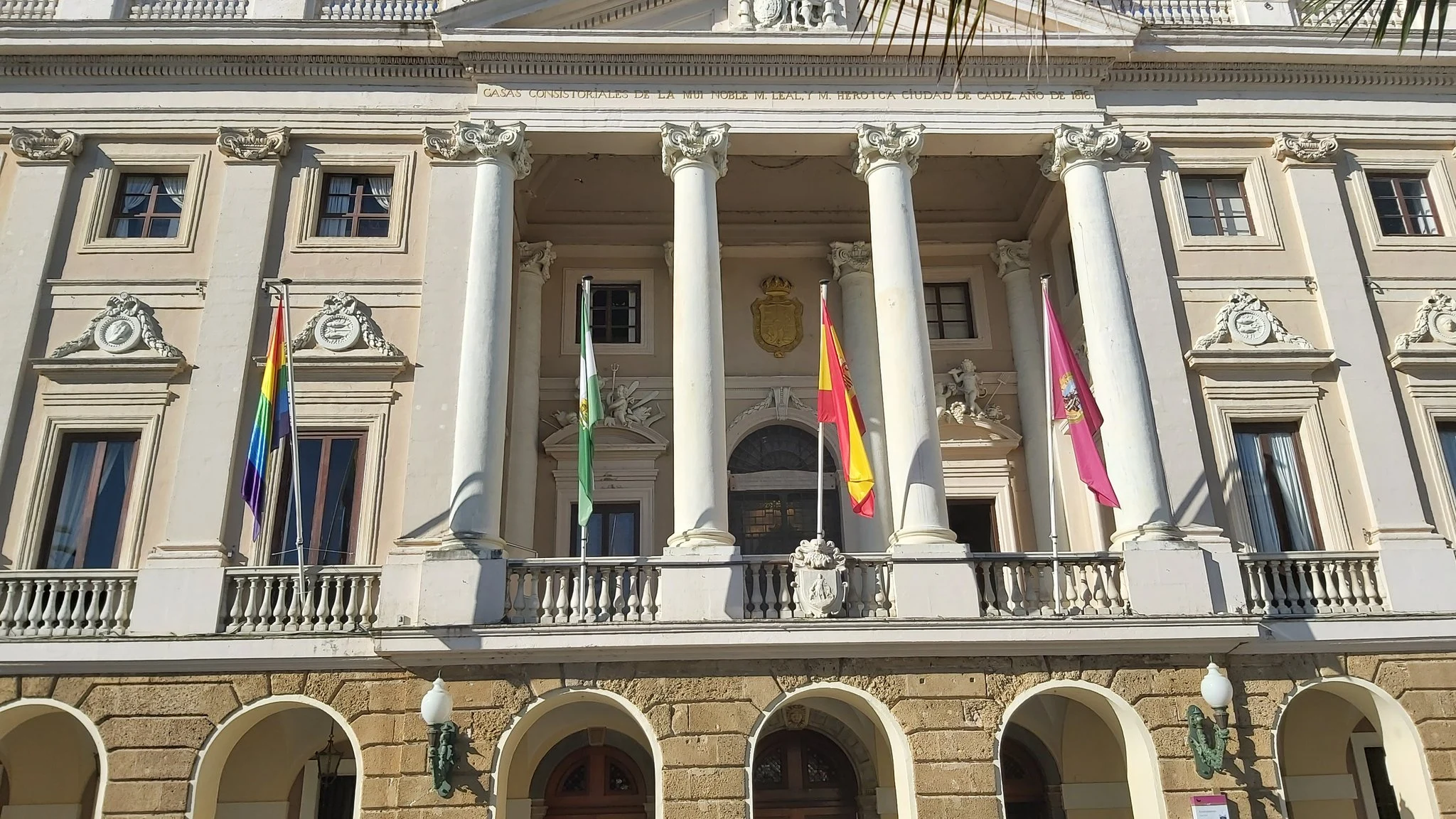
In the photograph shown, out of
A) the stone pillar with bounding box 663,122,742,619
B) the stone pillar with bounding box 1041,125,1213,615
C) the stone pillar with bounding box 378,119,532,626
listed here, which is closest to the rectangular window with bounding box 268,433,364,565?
the stone pillar with bounding box 378,119,532,626

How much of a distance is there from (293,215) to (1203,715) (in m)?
15.0

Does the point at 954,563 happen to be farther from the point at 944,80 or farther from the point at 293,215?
the point at 293,215

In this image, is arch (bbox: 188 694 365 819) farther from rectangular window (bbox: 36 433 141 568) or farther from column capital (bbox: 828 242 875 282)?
column capital (bbox: 828 242 875 282)

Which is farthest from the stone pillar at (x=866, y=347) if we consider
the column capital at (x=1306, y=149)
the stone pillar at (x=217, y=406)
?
the stone pillar at (x=217, y=406)

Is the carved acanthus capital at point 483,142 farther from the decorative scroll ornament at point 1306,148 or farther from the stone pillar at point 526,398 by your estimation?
the decorative scroll ornament at point 1306,148

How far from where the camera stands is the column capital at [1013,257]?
71.5ft

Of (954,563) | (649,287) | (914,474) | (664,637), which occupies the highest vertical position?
(649,287)

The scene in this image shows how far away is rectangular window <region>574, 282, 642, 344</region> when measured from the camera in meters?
21.8

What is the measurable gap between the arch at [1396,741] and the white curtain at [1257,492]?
2130mm

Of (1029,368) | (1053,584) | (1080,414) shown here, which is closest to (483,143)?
(1080,414)

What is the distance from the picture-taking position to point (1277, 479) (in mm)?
17234

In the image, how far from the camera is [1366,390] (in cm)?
1738

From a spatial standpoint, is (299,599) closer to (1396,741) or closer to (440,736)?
(440,736)

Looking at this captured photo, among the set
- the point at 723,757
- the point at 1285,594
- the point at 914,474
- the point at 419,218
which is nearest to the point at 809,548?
the point at 914,474
